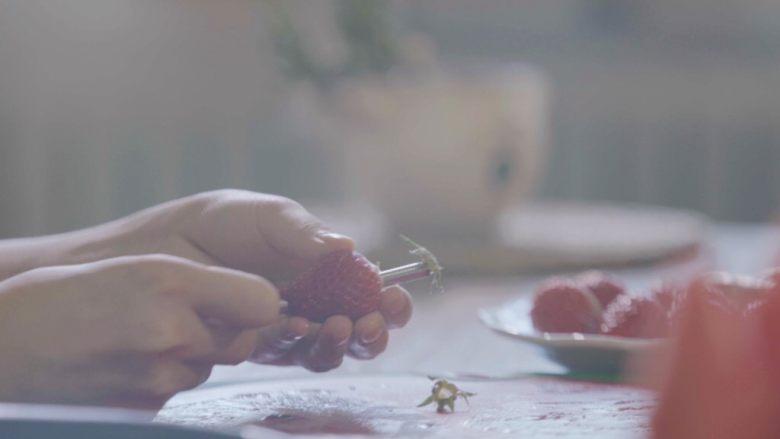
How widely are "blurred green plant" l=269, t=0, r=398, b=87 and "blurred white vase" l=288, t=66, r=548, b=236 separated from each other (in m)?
0.02

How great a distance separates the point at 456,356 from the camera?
0.93m

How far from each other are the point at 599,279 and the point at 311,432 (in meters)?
0.46

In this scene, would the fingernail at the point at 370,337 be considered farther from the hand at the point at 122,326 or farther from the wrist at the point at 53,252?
the wrist at the point at 53,252

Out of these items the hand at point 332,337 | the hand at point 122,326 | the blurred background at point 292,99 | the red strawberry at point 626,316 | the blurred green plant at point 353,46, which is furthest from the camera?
the blurred background at point 292,99

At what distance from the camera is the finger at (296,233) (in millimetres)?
689

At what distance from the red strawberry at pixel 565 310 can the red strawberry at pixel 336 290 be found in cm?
25

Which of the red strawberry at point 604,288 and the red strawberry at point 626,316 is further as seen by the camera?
the red strawberry at point 604,288

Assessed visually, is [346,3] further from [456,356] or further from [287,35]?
[456,356]

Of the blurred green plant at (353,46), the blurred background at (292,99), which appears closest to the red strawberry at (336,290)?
the blurred green plant at (353,46)

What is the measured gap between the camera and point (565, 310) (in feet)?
2.93

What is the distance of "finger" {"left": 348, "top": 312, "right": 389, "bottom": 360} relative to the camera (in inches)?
26.3

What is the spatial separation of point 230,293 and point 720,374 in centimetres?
26

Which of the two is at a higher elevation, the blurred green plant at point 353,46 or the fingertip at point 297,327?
the blurred green plant at point 353,46

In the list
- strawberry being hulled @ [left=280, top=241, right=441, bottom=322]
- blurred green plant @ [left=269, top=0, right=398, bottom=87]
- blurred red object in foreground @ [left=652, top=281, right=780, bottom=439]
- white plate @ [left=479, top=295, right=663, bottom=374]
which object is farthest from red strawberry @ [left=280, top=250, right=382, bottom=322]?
blurred green plant @ [left=269, top=0, right=398, bottom=87]
